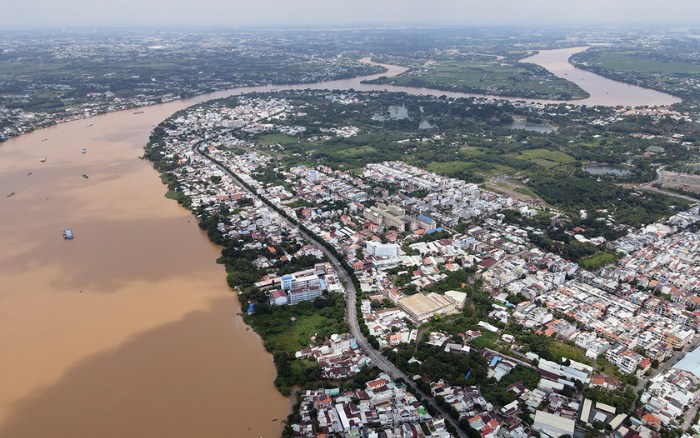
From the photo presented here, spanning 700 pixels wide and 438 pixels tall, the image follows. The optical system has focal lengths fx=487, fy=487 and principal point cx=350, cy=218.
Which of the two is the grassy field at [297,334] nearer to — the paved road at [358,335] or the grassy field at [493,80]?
the paved road at [358,335]

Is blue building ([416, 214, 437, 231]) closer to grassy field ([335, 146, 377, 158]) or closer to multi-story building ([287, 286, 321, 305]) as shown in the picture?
multi-story building ([287, 286, 321, 305])

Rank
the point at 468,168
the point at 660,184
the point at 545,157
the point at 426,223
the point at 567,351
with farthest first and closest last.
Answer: the point at 545,157, the point at 468,168, the point at 660,184, the point at 426,223, the point at 567,351

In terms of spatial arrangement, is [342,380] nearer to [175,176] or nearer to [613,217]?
[613,217]

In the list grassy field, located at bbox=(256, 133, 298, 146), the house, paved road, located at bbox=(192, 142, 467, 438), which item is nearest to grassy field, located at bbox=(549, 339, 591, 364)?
paved road, located at bbox=(192, 142, 467, 438)

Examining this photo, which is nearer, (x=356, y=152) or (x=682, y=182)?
(x=682, y=182)

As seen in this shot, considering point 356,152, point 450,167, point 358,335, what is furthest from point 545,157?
point 358,335

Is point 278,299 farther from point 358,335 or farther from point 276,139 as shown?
point 276,139

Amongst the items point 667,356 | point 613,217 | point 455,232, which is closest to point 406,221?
point 455,232

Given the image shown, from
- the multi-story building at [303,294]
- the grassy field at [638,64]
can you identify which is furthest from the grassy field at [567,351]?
the grassy field at [638,64]
